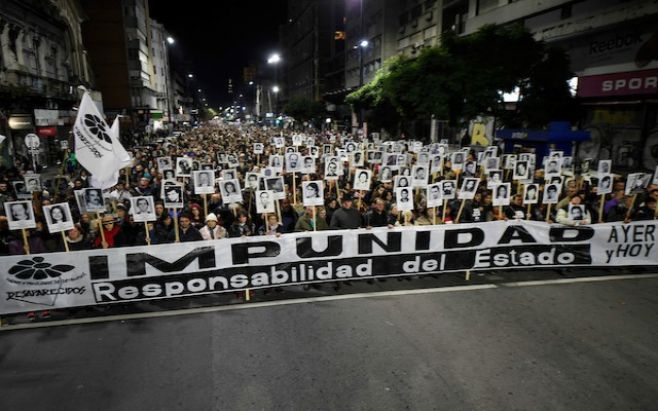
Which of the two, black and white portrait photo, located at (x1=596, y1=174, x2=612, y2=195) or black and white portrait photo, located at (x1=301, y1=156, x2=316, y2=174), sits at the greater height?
black and white portrait photo, located at (x1=301, y1=156, x2=316, y2=174)

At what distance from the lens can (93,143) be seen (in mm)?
8391

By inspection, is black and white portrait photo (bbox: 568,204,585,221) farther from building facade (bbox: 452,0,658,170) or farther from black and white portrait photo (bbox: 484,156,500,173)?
A: building facade (bbox: 452,0,658,170)

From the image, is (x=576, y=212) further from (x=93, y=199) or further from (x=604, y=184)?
(x=93, y=199)

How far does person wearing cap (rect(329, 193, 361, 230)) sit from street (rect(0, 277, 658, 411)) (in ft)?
7.21

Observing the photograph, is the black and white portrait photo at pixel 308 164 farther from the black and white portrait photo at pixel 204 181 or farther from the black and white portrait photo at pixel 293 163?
the black and white portrait photo at pixel 204 181

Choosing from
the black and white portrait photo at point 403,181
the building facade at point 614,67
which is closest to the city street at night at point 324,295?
the black and white portrait photo at point 403,181

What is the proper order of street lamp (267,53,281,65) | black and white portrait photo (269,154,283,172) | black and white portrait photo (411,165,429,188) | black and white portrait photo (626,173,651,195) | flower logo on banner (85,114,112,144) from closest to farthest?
flower logo on banner (85,114,112,144) → black and white portrait photo (626,173,651,195) → black and white portrait photo (411,165,429,188) → black and white portrait photo (269,154,283,172) → street lamp (267,53,281,65)

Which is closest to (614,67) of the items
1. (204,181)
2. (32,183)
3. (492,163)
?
(492,163)

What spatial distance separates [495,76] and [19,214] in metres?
21.3

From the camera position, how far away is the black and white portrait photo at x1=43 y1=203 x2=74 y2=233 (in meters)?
7.47

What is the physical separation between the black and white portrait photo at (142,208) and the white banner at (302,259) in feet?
4.13

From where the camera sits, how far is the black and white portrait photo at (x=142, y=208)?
26.7ft

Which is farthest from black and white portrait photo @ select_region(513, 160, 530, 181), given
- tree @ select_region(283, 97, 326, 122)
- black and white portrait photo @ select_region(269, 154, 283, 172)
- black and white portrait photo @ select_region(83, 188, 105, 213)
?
tree @ select_region(283, 97, 326, 122)

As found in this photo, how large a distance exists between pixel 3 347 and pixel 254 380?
4.04 m
